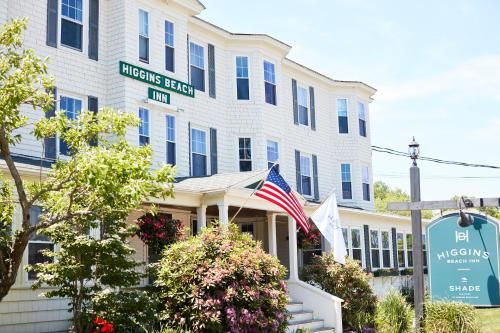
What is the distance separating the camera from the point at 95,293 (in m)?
11.8

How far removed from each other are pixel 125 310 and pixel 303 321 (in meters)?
6.30

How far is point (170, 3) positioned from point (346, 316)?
10810 mm

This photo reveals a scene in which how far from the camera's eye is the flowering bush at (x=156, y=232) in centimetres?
1492

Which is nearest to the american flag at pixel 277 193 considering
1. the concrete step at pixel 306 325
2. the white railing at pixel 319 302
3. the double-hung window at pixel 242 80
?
the concrete step at pixel 306 325

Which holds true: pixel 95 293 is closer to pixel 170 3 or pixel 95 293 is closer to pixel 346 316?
pixel 346 316

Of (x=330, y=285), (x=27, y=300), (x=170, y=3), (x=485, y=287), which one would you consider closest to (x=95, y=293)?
(x=27, y=300)

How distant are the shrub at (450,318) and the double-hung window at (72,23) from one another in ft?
37.9

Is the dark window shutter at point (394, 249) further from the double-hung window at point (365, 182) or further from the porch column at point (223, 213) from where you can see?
the porch column at point (223, 213)

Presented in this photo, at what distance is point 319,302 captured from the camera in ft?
56.5

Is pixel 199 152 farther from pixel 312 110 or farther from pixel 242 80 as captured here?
pixel 312 110

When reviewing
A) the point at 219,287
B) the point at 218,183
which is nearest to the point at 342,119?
the point at 218,183

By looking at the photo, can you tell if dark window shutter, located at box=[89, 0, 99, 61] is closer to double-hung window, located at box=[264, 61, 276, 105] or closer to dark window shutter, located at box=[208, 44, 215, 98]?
dark window shutter, located at box=[208, 44, 215, 98]

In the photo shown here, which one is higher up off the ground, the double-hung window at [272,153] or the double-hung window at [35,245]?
the double-hung window at [272,153]

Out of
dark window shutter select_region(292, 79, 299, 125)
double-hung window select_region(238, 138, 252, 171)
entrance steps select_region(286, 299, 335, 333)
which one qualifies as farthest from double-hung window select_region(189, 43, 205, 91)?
entrance steps select_region(286, 299, 335, 333)
